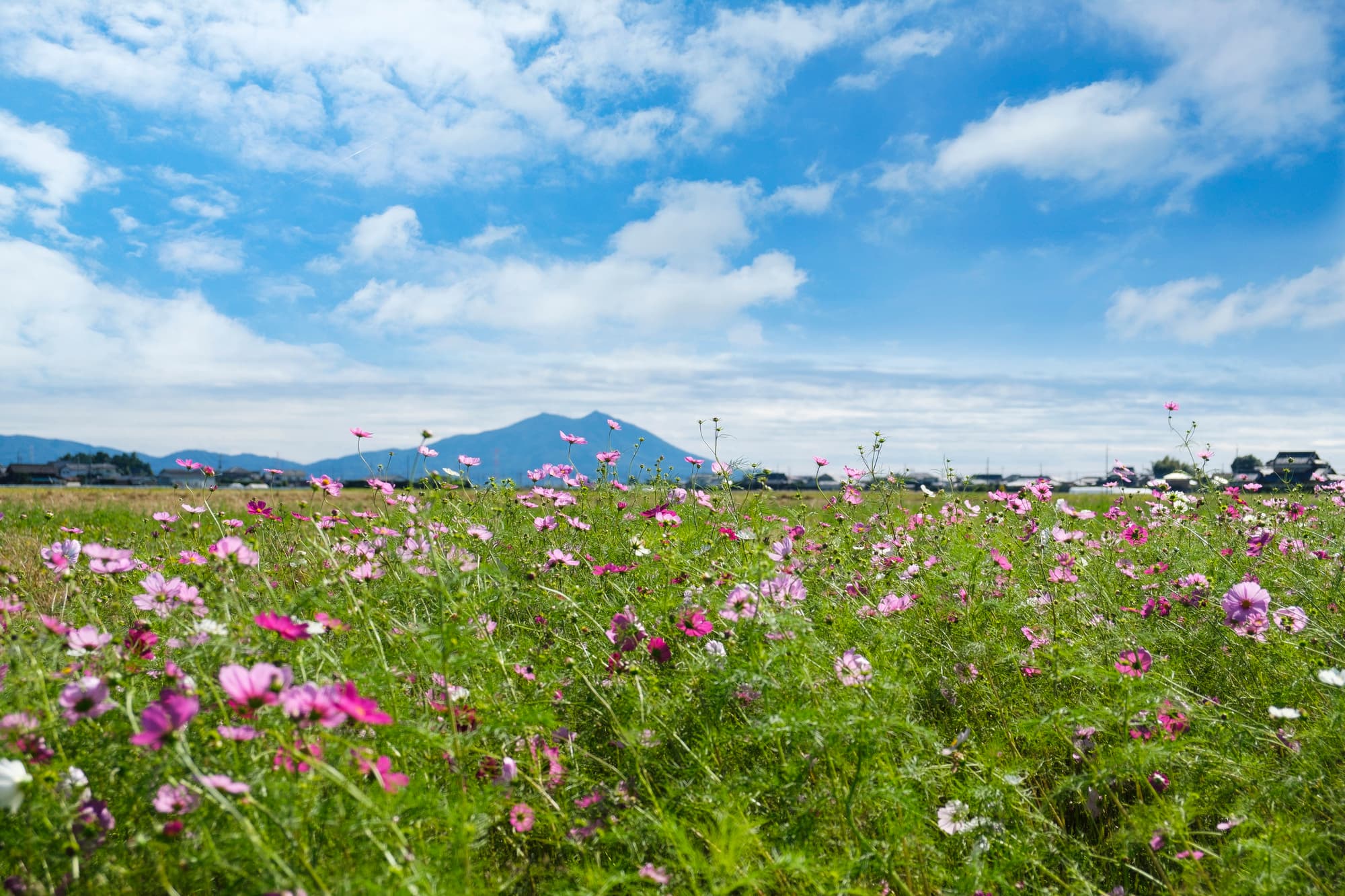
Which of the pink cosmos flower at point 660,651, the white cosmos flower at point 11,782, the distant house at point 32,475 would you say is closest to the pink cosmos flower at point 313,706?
the white cosmos flower at point 11,782

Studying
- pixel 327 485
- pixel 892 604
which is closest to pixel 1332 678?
pixel 892 604

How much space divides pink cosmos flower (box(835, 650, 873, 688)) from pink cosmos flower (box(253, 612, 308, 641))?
1259 mm

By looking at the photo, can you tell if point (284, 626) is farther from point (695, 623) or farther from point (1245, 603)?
point (1245, 603)

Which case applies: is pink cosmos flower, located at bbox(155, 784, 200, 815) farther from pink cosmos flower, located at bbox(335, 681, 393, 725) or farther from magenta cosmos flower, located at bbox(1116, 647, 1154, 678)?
magenta cosmos flower, located at bbox(1116, 647, 1154, 678)

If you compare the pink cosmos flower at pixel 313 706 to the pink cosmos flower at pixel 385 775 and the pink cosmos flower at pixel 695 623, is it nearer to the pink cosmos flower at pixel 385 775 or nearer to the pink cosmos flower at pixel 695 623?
the pink cosmos flower at pixel 385 775

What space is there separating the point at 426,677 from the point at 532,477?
2394 millimetres

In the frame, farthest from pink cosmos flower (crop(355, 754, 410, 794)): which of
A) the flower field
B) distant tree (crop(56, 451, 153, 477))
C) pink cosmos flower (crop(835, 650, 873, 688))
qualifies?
distant tree (crop(56, 451, 153, 477))

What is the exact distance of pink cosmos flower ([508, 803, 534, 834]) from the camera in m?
1.79

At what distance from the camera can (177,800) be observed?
56.4 inches

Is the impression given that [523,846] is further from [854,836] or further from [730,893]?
[854,836]

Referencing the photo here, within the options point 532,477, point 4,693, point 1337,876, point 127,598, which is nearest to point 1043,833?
point 1337,876

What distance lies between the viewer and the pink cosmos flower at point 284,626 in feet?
4.79

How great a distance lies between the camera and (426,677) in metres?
2.12

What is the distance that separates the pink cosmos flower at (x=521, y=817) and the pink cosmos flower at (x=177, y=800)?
657 mm
